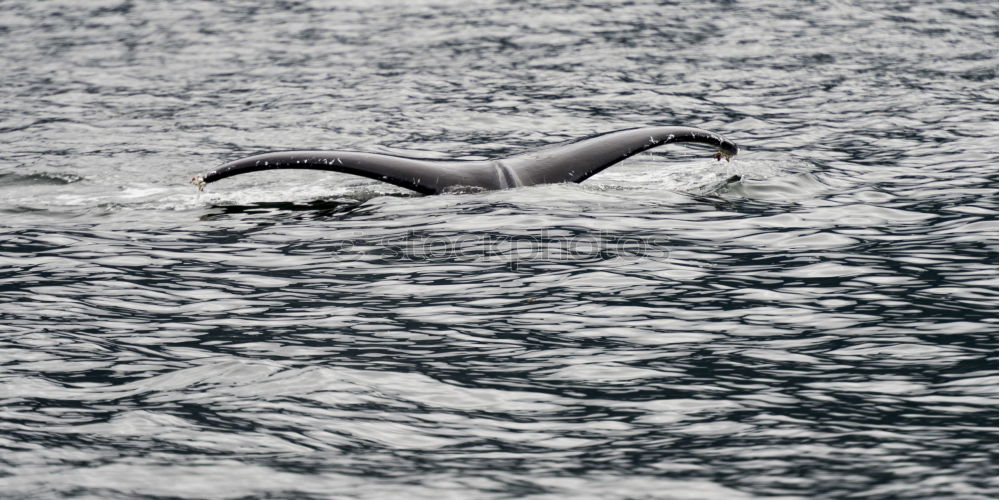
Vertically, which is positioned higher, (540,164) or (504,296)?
(504,296)

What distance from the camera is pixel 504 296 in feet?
34.1

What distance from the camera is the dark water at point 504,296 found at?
6.89m

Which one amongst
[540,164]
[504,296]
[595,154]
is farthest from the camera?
[540,164]

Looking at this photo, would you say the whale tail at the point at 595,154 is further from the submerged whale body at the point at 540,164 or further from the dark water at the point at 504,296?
the dark water at the point at 504,296

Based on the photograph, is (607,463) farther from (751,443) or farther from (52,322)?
(52,322)

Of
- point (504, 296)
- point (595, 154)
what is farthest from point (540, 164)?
point (504, 296)

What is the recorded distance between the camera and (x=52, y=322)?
9.77m

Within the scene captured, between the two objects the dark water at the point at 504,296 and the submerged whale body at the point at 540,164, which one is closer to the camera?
the dark water at the point at 504,296

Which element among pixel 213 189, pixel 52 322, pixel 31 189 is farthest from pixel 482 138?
pixel 52 322

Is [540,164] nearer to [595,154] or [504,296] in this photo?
[595,154]

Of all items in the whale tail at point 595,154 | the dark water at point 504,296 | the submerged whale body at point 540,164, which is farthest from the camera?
the whale tail at point 595,154

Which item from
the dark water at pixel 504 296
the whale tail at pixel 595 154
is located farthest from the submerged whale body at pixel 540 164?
the dark water at pixel 504 296

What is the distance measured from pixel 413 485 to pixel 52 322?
4.27m


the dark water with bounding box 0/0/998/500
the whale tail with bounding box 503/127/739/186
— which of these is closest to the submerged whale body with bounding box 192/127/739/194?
the whale tail with bounding box 503/127/739/186
